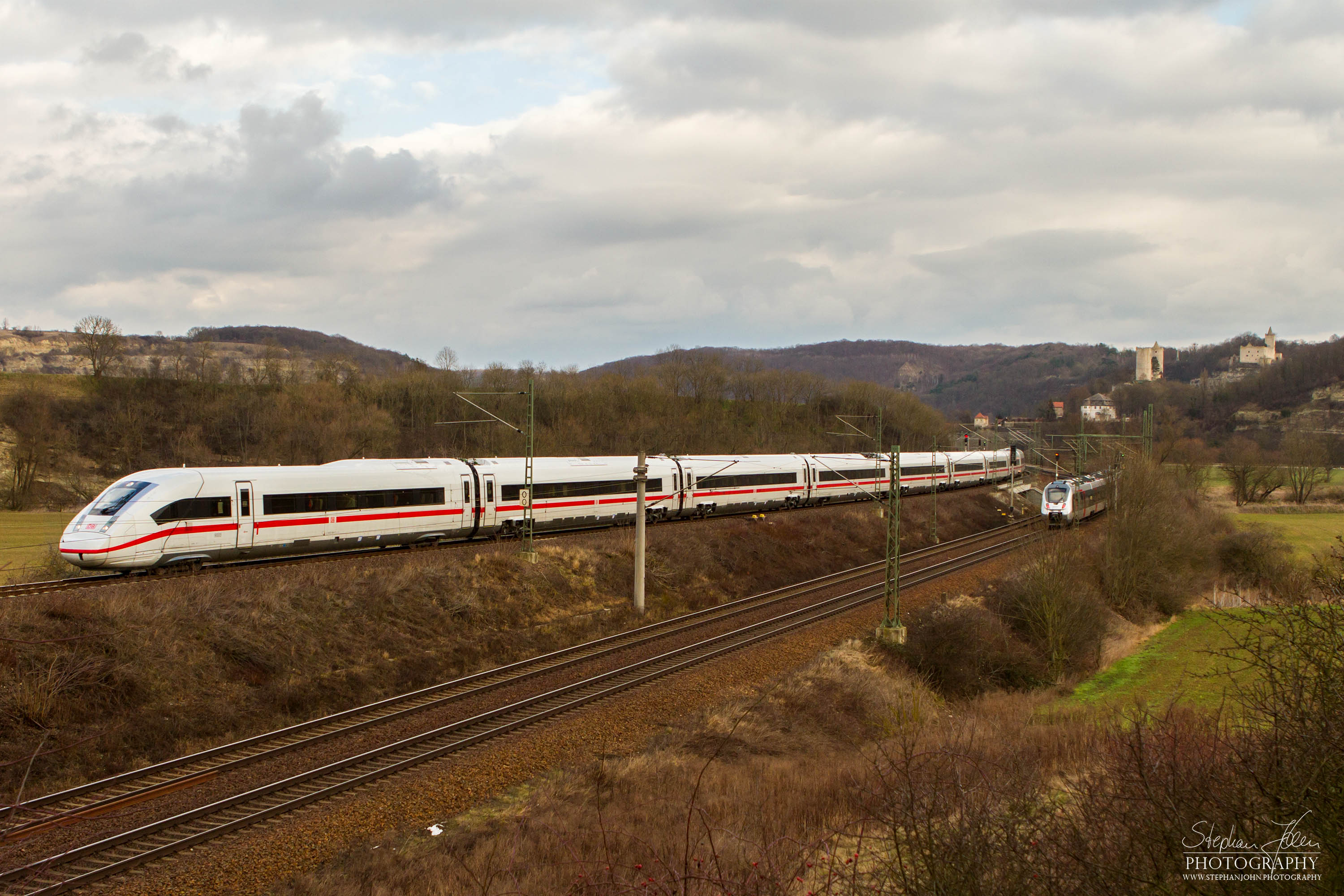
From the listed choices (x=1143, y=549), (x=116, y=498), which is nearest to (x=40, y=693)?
(x=116, y=498)

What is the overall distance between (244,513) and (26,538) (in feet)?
72.7

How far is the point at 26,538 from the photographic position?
3903 centimetres

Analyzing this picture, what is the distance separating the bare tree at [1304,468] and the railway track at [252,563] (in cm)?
7726

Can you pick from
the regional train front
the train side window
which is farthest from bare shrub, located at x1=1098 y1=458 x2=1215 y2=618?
the train side window

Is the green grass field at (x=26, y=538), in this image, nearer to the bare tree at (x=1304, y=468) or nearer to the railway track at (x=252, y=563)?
the railway track at (x=252, y=563)

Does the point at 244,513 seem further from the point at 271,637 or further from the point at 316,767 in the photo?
the point at 316,767

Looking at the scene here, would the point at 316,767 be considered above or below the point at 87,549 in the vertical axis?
below

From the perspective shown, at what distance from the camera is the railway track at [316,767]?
11820 millimetres

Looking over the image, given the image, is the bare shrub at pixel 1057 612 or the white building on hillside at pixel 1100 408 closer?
the bare shrub at pixel 1057 612

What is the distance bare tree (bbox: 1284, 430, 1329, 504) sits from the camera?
277 feet

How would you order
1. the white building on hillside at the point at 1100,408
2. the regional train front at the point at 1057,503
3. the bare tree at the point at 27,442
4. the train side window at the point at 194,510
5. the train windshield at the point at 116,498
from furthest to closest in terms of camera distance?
the white building on hillside at the point at 1100,408, the bare tree at the point at 27,442, the regional train front at the point at 1057,503, the train side window at the point at 194,510, the train windshield at the point at 116,498

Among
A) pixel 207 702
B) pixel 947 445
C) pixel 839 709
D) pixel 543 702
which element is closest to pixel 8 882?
pixel 207 702

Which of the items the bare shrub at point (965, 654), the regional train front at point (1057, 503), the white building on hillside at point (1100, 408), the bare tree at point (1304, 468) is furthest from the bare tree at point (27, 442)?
the white building on hillside at point (1100, 408)

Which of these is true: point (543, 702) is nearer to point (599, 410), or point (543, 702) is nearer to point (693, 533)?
point (693, 533)
